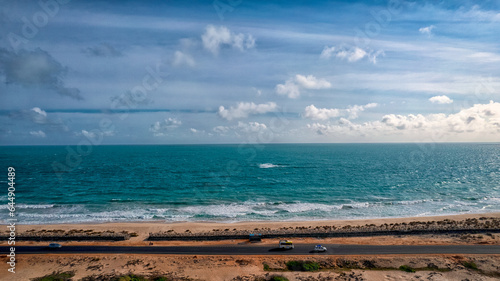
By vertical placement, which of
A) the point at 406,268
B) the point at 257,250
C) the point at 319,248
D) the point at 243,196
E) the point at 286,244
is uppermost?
the point at 243,196

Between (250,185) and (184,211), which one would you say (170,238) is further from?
(250,185)

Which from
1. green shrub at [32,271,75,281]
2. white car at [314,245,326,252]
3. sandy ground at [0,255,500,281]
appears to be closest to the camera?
green shrub at [32,271,75,281]

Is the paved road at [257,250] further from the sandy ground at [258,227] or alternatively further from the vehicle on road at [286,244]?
A: the sandy ground at [258,227]

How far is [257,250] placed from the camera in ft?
122

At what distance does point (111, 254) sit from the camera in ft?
118

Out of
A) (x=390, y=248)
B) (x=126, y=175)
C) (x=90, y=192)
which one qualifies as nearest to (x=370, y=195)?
(x=390, y=248)

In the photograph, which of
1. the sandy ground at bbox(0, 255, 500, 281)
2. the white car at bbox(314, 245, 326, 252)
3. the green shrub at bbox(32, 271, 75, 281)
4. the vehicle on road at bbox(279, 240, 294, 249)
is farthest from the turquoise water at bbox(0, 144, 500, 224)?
the green shrub at bbox(32, 271, 75, 281)

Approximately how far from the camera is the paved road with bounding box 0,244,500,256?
3628cm

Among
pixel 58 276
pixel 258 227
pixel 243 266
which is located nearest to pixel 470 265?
pixel 243 266

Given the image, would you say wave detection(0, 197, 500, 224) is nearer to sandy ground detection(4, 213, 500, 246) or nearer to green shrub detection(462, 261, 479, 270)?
sandy ground detection(4, 213, 500, 246)

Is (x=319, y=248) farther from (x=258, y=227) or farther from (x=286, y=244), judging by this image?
(x=258, y=227)

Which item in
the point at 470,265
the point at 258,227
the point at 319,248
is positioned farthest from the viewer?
the point at 258,227

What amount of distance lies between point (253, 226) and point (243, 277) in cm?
1697

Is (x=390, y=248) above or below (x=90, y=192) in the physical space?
below
